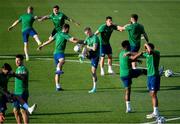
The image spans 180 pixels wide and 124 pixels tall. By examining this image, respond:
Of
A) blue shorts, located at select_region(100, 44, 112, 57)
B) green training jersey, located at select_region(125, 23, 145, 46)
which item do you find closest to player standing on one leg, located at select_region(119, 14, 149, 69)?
green training jersey, located at select_region(125, 23, 145, 46)

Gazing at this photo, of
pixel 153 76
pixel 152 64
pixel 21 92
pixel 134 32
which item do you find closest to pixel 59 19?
pixel 134 32

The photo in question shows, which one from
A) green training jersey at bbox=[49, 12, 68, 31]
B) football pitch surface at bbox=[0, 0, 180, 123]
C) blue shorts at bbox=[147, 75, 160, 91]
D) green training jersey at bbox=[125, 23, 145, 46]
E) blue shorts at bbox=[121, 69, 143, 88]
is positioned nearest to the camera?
blue shorts at bbox=[147, 75, 160, 91]

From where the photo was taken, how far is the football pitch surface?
1091 inches

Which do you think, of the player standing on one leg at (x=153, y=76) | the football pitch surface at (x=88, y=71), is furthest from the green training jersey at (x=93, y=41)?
the player standing on one leg at (x=153, y=76)

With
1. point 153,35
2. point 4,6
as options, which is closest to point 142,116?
point 153,35

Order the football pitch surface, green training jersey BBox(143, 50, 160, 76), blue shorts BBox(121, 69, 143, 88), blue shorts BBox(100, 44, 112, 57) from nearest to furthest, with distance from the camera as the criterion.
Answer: green training jersey BBox(143, 50, 160, 76), blue shorts BBox(121, 69, 143, 88), the football pitch surface, blue shorts BBox(100, 44, 112, 57)

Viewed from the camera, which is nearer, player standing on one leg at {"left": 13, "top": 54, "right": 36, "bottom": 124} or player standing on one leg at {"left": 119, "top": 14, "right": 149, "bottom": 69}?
player standing on one leg at {"left": 13, "top": 54, "right": 36, "bottom": 124}

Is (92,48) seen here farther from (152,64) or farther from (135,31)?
(152,64)

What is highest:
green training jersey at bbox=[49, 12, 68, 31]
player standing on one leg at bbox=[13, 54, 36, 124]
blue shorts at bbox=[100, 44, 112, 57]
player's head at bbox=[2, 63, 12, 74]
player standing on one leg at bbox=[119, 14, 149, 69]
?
green training jersey at bbox=[49, 12, 68, 31]

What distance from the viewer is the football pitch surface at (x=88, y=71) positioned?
2772 cm

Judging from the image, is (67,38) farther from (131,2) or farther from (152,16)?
(131,2)

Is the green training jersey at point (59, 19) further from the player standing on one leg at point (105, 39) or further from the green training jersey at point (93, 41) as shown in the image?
the green training jersey at point (93, 41)

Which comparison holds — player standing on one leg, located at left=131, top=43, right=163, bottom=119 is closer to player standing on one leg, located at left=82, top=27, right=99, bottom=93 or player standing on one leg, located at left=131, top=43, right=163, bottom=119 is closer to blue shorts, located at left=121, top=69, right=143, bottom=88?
blue shorts, located at left=121, top=69, right=143, bottom=88

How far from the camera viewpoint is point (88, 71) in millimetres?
35031
